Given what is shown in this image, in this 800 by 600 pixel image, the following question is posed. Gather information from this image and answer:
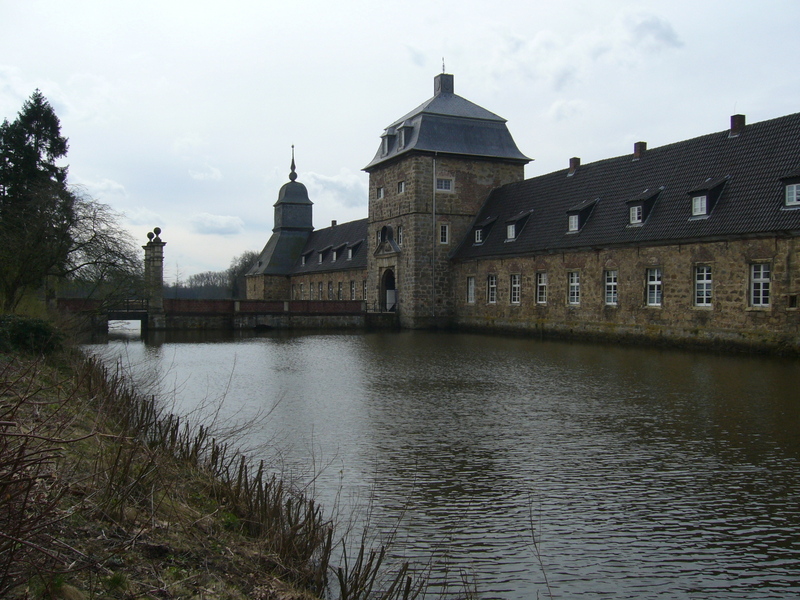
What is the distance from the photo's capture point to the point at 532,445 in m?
8.95

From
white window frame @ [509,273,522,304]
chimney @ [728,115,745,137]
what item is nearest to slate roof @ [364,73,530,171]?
white window frame @ [509,273,522,304]

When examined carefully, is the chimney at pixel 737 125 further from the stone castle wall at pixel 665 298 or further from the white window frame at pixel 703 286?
the white window frame at pixel 703 286

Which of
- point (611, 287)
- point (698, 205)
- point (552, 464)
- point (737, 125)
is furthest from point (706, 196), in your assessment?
point (552, 464)

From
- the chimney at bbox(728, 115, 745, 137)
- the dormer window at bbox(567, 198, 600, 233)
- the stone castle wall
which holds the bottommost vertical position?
the stone castle wall

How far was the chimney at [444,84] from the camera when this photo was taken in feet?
136

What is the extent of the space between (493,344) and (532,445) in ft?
55.9

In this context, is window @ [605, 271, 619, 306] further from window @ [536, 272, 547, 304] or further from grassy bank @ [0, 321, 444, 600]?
grassy bank @ [0, 321, 444, 600]

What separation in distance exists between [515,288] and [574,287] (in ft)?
13.9

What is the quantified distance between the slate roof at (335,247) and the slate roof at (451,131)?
9.12 meters

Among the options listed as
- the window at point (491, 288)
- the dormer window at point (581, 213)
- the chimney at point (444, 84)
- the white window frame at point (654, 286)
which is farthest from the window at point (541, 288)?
the chimney at point (444, 84)

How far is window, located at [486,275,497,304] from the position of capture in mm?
34625

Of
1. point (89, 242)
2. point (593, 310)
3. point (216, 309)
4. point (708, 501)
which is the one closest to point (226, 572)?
point (708, 501)

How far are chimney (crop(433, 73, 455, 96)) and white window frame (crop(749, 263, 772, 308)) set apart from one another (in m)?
24.0

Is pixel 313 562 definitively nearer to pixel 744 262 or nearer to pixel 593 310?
pixel 744 262
